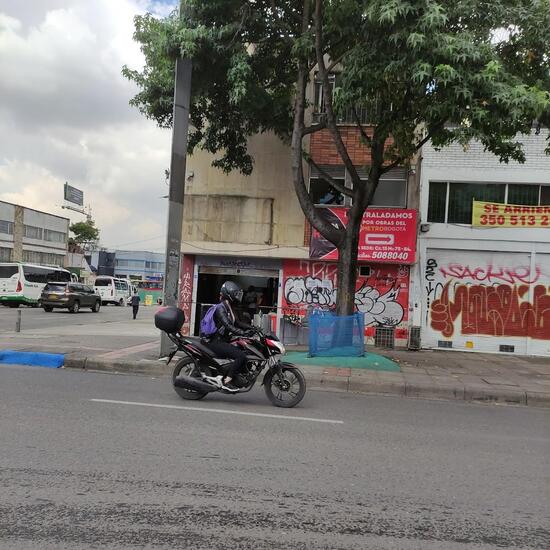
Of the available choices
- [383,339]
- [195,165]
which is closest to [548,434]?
[383,339]

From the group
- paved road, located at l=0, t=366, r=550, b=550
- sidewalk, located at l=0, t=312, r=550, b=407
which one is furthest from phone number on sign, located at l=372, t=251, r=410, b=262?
paved road, located at l=0, t=366, r=550, b=550

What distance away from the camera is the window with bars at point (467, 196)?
1508 cm

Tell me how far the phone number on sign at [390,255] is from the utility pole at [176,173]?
6129mm

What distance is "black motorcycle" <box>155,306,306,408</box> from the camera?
24.4ft

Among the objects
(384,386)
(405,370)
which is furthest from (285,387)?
(405,370)

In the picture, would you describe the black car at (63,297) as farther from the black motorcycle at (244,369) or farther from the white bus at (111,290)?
the black motorcycle at (244,369)

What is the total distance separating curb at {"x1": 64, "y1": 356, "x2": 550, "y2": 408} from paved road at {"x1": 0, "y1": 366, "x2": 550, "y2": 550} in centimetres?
163

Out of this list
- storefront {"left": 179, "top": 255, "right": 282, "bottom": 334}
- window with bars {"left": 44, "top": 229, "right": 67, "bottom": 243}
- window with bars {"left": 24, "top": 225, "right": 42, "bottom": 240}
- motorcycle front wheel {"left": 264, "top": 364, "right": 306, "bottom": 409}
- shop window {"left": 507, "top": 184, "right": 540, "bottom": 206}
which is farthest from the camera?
window with bars {"left": 44, "top": 229, "right": 67, "bottom": 243}

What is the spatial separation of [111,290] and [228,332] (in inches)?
1429

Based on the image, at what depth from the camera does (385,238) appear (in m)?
15.1

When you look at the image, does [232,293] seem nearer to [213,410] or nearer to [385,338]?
[213,410]

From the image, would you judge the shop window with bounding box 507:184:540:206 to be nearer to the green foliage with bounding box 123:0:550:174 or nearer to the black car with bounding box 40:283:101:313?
the green foliage with bounding box 123:0:550:174

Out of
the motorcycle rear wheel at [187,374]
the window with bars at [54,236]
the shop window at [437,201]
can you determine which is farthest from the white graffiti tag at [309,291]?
the window with bars at [54,236]

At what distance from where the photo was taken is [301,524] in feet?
12.1
